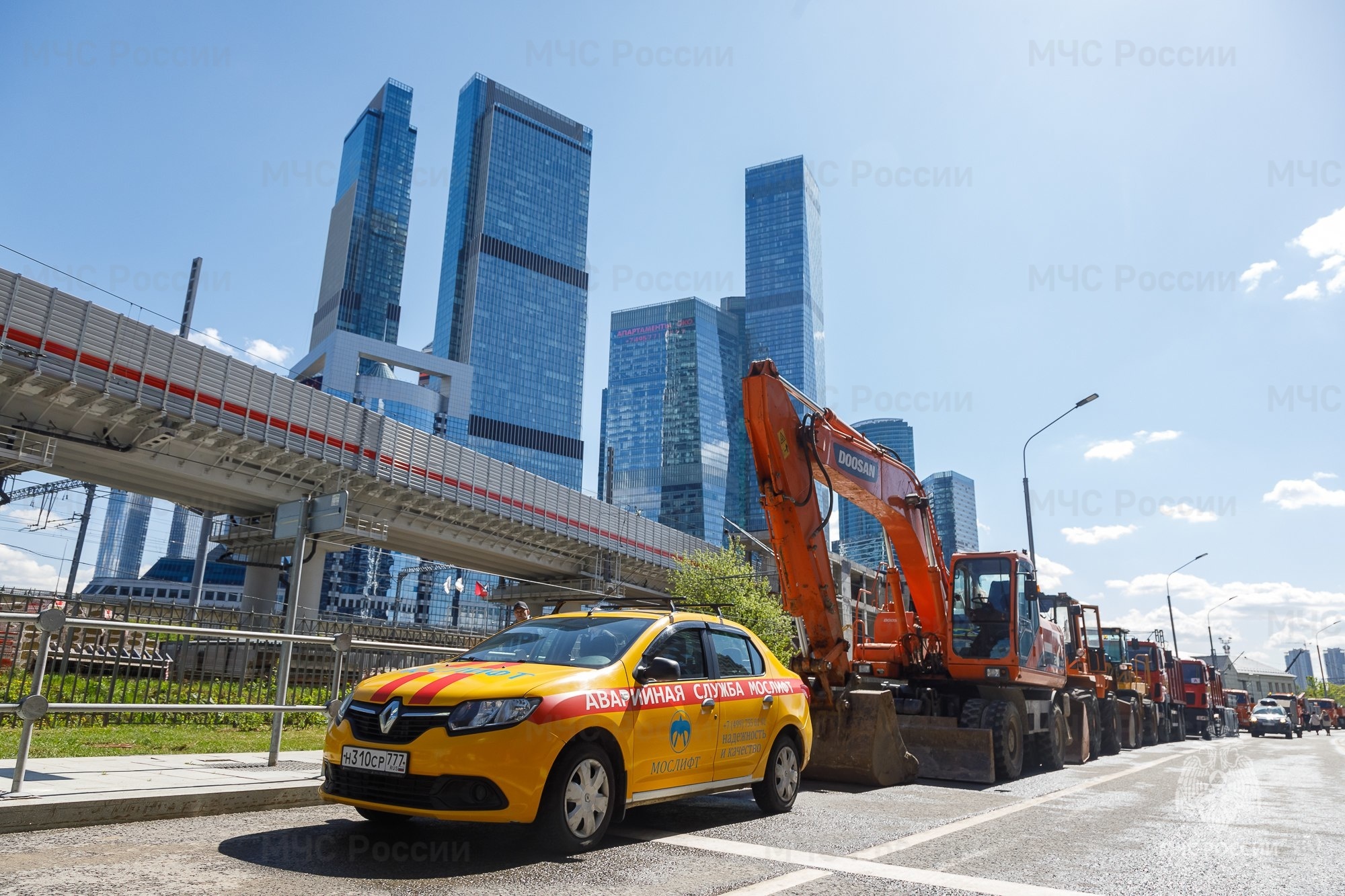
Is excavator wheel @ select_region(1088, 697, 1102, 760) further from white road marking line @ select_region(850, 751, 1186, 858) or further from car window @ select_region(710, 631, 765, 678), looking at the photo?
car window @ select_region(710, 631, 765, 678)

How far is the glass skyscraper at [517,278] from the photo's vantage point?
154 meters

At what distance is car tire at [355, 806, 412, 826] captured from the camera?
548 cm

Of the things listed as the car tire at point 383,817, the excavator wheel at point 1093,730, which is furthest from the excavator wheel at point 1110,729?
the car tire at point 383,817

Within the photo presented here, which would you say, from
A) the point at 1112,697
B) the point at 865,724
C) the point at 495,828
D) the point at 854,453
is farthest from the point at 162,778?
the point at 1112,697

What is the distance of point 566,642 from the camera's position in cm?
627

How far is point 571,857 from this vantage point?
509 cm

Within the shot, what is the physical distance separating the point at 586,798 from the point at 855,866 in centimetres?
170

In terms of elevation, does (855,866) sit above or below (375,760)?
below

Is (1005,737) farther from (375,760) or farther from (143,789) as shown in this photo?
(143,789)

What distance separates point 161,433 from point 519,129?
160507 mm

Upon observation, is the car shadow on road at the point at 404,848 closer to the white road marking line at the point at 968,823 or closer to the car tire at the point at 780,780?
the car tire at the point at 780,780

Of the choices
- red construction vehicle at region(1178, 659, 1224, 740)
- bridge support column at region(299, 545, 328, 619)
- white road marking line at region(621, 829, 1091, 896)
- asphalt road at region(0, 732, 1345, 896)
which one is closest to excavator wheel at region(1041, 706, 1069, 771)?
asphalt road at region(0, 732, 1345, 896)

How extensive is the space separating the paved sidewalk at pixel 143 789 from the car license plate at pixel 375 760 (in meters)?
1.55

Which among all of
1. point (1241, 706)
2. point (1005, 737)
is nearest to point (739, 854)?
point (1005, 737)
